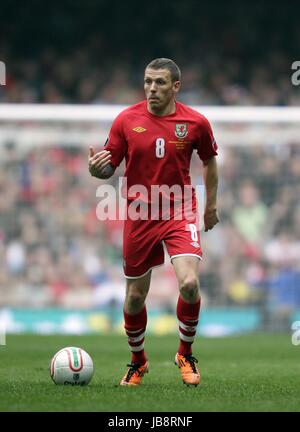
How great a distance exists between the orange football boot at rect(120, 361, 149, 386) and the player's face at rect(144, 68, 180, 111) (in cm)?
200

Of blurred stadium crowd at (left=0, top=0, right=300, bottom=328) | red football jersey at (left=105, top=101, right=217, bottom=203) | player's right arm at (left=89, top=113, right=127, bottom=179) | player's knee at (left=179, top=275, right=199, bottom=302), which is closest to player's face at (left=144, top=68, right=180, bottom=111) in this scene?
red football jersey at (left=105, top=101, right=217, bottom=203)

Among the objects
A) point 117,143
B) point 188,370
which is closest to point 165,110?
point 117,143

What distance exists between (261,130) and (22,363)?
6688 mm

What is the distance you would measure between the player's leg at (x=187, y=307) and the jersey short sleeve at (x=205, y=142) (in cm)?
88

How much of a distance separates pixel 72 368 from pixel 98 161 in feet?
5.07

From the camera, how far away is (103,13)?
74.7ft

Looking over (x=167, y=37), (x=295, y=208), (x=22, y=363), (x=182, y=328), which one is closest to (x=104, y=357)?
(x=22, y=363)

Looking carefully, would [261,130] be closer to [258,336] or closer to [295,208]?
[295,208]

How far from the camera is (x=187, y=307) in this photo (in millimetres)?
7285
